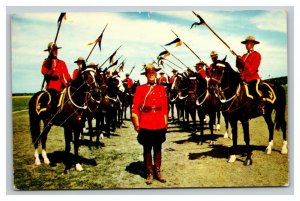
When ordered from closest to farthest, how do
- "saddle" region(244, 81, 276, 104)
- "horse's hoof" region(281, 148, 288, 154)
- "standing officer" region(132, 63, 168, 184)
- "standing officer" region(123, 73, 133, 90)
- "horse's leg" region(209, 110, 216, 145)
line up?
"standing officer" region(132, 63, 168, 184) < "horse's hoof" region(281, 148, 288, 154) < "saddle" region(244, 81, 276, 104) < "standing officer" region(123, 73, 133, 90) < "horse's leg" region(209, 110, 216, 145)

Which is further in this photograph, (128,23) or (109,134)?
(109,134)

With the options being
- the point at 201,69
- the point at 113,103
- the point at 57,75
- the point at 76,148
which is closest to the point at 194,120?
the point at 201,69

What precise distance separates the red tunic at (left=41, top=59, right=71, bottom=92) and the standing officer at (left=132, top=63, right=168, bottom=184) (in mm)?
1290

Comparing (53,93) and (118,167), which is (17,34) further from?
(118,167)

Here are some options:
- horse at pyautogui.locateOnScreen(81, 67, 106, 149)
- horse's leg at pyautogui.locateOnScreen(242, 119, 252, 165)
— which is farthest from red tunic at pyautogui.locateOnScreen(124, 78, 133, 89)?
horse's leg at pyautogui.locateOnScreen(242, 119, 252, 165)

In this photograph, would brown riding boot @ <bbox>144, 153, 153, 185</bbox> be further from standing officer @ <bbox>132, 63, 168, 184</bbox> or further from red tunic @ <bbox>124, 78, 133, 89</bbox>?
red tunic @ <bbox>124, 78, 133, 89</bbox>

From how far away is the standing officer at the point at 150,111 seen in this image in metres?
6.20

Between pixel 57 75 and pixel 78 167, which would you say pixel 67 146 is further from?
pixel 57 75

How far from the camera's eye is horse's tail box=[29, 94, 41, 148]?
22.1ft

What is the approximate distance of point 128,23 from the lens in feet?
21.7
